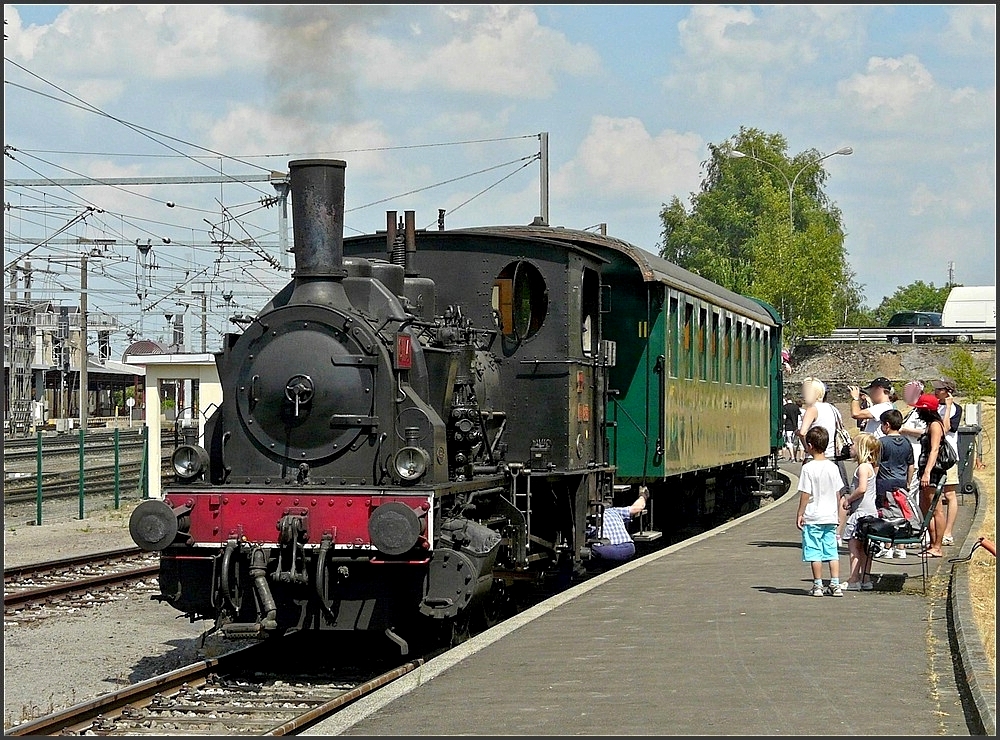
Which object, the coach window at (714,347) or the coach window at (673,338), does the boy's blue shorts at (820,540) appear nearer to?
the coach window at (673,338)

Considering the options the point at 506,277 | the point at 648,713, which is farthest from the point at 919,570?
the point at 648,713

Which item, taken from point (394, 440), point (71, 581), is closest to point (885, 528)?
point (394, 440)

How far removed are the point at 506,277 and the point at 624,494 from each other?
4.28 m

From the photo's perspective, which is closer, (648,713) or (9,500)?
(648,713)

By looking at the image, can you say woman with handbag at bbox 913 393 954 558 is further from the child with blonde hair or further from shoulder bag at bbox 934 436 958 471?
the child with blonde hair

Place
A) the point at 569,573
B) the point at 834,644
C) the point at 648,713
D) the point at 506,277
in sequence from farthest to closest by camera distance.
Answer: the point at 569,573
the point at 506,277
the point at 834,644
the point at 648,713

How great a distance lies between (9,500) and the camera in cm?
2409

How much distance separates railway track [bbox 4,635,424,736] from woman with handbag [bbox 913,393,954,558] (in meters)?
5.62

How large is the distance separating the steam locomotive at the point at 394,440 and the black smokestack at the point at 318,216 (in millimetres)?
14

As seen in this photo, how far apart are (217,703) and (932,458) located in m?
7.19

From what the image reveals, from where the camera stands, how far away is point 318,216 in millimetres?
9055

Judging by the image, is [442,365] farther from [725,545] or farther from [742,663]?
[725,545]

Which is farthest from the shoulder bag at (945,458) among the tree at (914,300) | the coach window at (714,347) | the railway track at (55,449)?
the tree at (914,300)

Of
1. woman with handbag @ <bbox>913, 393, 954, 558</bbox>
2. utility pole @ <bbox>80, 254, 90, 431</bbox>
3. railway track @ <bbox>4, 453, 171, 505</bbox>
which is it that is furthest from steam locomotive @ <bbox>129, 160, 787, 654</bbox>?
utility pole @ <bbox>80, 254, 90, 431</bbox>
